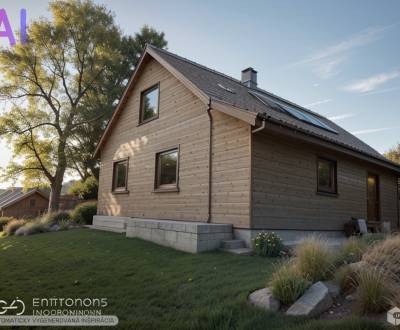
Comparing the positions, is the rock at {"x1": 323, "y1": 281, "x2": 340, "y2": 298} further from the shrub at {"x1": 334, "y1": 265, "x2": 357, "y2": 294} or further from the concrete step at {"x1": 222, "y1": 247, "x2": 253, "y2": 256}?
the concrete step at {"x1": 222, "y1": 247, "x2": 253, "y2": 256}

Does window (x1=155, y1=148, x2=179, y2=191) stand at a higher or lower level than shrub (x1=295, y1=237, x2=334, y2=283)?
higher

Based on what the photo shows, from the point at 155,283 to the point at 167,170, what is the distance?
600cm

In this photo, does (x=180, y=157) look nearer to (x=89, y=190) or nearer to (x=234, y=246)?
(x=234, y=246)

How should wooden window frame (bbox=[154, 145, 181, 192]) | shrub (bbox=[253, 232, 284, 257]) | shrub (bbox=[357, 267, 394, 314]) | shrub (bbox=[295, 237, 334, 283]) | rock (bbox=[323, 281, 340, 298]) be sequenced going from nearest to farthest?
shrub (bbox=[357, 267, 394, 314]), rock (bbox=[323, 281, 340, 298]), shrub (bbox=[295, 237, 334, 283]), shrub (bbox=[253, 232, 284, 257]), wooden window frame (bbox=[154, 145, 181, 192])

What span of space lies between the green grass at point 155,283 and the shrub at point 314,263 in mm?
553

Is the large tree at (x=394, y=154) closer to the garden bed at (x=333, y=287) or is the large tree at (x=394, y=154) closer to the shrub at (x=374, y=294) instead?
the garden bed at (x=333, y=287)

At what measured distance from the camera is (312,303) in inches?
129

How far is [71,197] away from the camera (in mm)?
23750

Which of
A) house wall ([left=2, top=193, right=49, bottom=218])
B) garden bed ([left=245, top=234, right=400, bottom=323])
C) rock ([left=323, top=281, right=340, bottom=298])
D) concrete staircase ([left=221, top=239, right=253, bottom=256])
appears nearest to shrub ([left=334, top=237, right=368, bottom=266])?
garden bed ([left=245, top=234, right=400, bottom=323])

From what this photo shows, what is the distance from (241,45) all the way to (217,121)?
4.32 m

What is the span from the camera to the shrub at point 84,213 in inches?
588

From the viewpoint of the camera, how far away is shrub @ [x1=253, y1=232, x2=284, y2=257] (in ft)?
21.3

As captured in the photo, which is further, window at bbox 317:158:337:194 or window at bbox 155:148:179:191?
window at bbox 155:148:179:191

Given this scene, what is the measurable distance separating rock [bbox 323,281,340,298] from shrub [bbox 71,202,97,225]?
43.7ft
